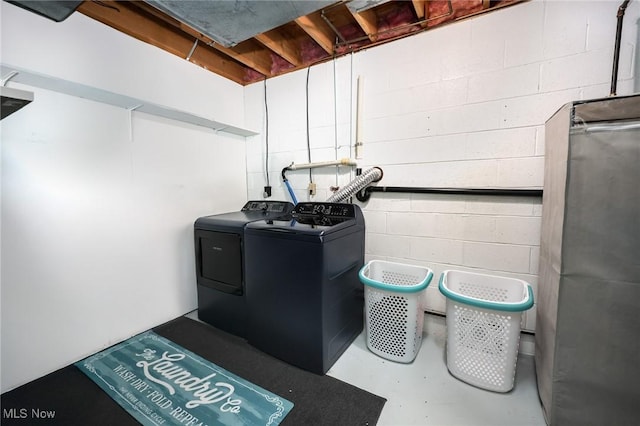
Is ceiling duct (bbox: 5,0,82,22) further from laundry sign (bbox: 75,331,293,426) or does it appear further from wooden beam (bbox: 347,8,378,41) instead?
laundry sign (bbox: 75,331,293,426)

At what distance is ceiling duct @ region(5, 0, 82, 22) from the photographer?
1.34 meters

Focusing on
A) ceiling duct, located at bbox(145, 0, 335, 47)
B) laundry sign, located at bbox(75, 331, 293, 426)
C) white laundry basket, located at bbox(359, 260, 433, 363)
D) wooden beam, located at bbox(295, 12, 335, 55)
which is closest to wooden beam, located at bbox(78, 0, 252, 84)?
ceiling duct, located at bbox(145, 0, 335, 47)

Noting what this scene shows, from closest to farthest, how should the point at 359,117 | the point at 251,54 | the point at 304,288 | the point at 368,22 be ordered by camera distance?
1. the point at 304,288
2. the point at 368,22
3. the point at 359,117
4. the point at 251,54

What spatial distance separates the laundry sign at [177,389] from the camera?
1282mm

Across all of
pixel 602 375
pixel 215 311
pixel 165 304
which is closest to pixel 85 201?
pixel 165 304

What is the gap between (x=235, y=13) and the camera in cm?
161

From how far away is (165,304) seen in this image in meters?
2.19

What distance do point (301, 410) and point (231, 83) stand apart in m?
2.92

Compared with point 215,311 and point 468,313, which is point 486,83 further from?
point 215,311

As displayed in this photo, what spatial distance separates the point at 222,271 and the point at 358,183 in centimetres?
128

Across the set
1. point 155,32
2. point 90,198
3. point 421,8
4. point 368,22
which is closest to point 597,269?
point 421,8

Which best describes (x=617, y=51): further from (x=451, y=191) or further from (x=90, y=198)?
(x=90, y=198)

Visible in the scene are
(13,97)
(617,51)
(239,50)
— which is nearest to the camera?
(13,97)

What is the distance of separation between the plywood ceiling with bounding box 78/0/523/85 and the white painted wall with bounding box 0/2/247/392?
0.13 meters
